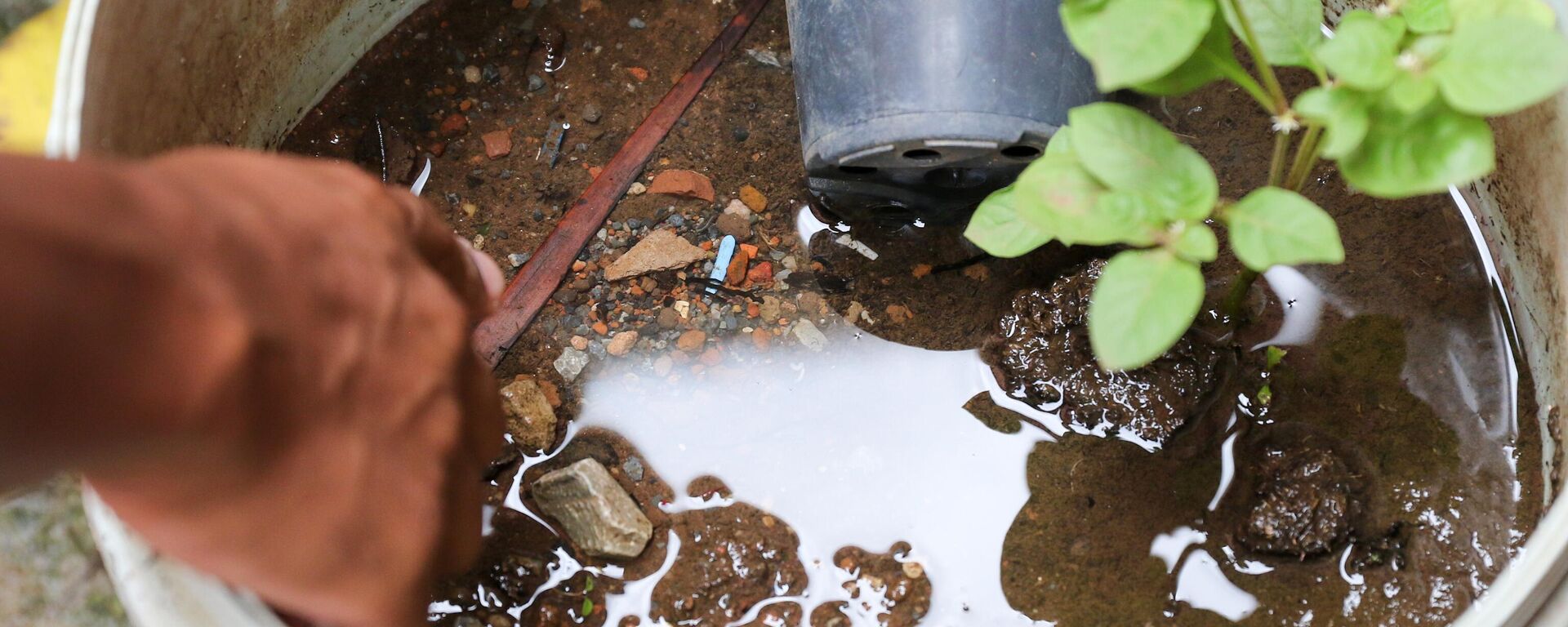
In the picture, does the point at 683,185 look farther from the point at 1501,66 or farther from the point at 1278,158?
the point at 1501,66

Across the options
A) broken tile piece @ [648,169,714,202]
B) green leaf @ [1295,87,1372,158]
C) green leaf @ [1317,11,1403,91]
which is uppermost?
green leaf @ [1317,11,1403,91]

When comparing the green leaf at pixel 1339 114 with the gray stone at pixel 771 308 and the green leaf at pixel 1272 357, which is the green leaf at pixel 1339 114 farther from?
the gray stone at pixel 771 308

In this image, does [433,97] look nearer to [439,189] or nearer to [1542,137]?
[439,189]

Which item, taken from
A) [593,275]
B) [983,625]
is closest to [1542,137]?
[983,625]

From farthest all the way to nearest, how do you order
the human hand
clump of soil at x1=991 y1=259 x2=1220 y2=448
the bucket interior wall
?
clump of soil at x1=991 y1=259 x2=1220 y2=448, the bucket interior wall, the human hand

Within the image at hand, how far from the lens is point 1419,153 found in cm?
88

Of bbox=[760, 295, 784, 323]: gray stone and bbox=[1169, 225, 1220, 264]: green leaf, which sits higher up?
bbox=[1169, 225, 1220, 264]: green leaf

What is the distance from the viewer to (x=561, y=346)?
1345mm

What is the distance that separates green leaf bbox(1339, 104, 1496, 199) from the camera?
846mm

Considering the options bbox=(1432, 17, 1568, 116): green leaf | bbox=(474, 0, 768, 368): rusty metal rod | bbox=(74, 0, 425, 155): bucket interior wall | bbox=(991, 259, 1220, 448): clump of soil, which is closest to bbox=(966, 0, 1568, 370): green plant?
bbox=(1432, 17, 1568, 116): green leaf

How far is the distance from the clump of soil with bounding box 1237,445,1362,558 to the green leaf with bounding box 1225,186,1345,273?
16.0 inches

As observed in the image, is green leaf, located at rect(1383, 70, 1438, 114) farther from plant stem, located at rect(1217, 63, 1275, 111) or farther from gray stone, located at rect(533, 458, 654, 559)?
gray stone, located at rect(533, 458, 654, 559)

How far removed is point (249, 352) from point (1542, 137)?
133 cm

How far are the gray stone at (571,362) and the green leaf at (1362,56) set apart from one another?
3.07 ft
